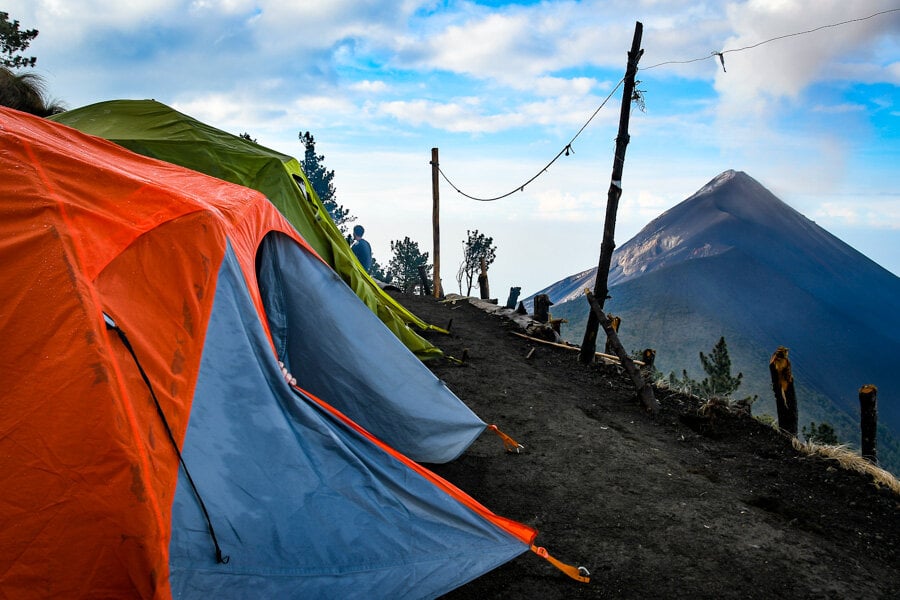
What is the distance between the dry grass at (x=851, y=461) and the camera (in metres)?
5.16

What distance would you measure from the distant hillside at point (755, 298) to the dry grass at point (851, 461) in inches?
1416

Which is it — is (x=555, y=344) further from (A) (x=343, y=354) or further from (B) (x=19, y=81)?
(B) (x=19, y=81)

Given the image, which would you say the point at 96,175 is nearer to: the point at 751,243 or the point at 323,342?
the point at 323,342

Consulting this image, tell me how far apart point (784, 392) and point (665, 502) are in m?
3.43

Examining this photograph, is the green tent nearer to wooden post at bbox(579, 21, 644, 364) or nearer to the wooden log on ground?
wooden post at bbox(579, 21, 644, 364)

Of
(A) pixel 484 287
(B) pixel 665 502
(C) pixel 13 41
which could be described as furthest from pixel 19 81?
(B) pixel 665 502

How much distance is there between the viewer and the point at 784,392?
23.1 feet

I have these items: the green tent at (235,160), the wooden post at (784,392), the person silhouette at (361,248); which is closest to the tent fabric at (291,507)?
the green tent at (235,160)

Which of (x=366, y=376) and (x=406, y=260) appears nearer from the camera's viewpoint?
(x=366, y=376)

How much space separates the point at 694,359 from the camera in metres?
45.6

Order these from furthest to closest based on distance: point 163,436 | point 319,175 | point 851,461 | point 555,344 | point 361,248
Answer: point 319,175
point 361,248
point 555,344
point 851,461
point 163,436

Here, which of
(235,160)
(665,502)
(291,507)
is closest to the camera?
(291,507)

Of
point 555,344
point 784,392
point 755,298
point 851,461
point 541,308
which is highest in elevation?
point 541,308

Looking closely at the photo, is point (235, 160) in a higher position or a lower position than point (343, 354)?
higher
